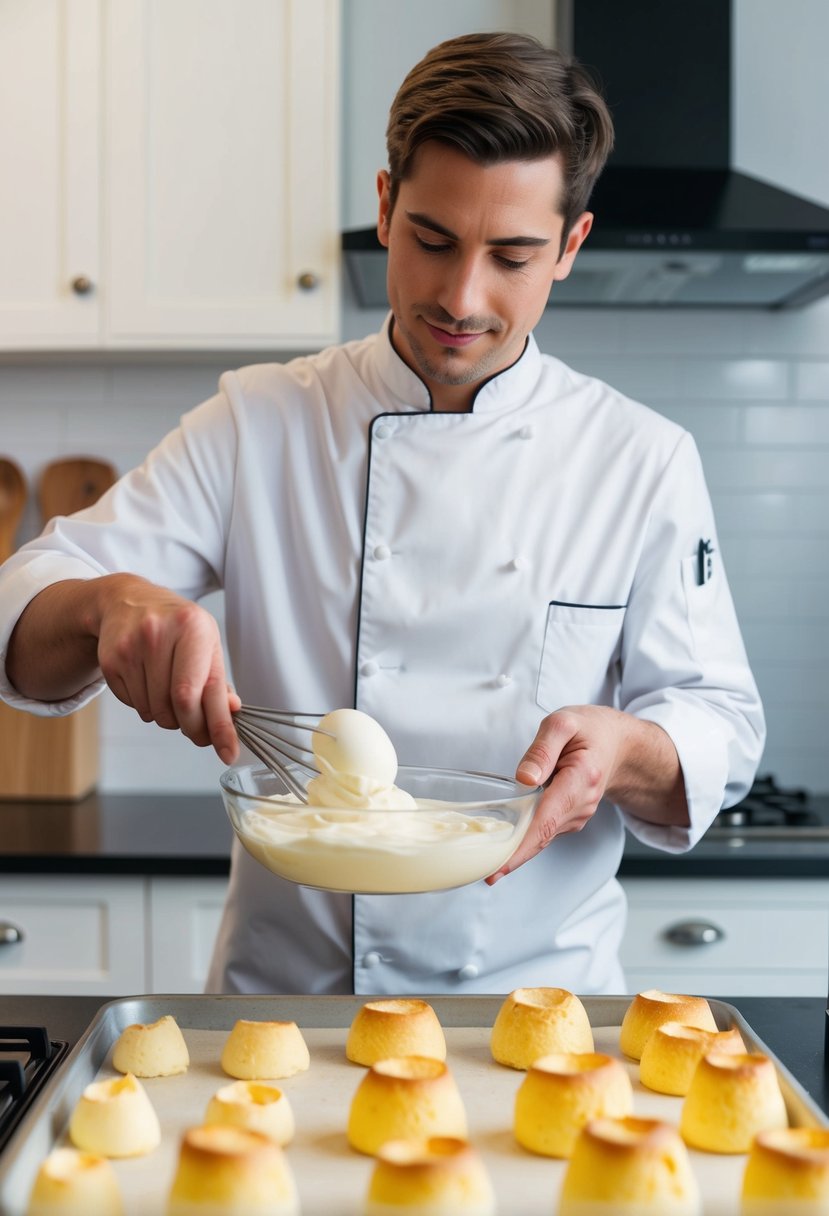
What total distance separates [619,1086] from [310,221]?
1.90m

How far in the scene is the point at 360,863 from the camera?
0.93m

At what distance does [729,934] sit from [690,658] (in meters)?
0.88

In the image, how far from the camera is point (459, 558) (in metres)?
1.53

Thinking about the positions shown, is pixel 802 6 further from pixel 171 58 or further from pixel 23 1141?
pixel 23 1141

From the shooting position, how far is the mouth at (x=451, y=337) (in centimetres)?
136

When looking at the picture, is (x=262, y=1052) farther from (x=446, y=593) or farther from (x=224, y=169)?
(x=224, y=169)

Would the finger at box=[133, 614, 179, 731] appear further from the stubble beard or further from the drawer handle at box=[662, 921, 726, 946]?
the drawer handle at box=[662, 921, 726, 946]

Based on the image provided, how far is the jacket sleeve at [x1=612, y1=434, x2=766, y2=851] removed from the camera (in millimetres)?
1394

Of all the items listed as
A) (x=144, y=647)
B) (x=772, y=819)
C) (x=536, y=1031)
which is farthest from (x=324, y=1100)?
(x=772, y=819)

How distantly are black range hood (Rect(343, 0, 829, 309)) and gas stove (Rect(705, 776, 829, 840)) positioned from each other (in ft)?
3.28

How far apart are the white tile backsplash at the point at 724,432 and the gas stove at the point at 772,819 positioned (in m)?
0.29

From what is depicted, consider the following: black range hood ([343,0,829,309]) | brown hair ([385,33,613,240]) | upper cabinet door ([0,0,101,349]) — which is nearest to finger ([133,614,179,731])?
brown hair ([385,33,613,240])

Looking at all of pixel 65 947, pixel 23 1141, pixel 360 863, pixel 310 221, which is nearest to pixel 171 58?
pixel 310 221

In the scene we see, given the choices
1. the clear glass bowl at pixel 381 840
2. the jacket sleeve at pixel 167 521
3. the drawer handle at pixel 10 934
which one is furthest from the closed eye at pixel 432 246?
the drawer handle at pixel 10 934
